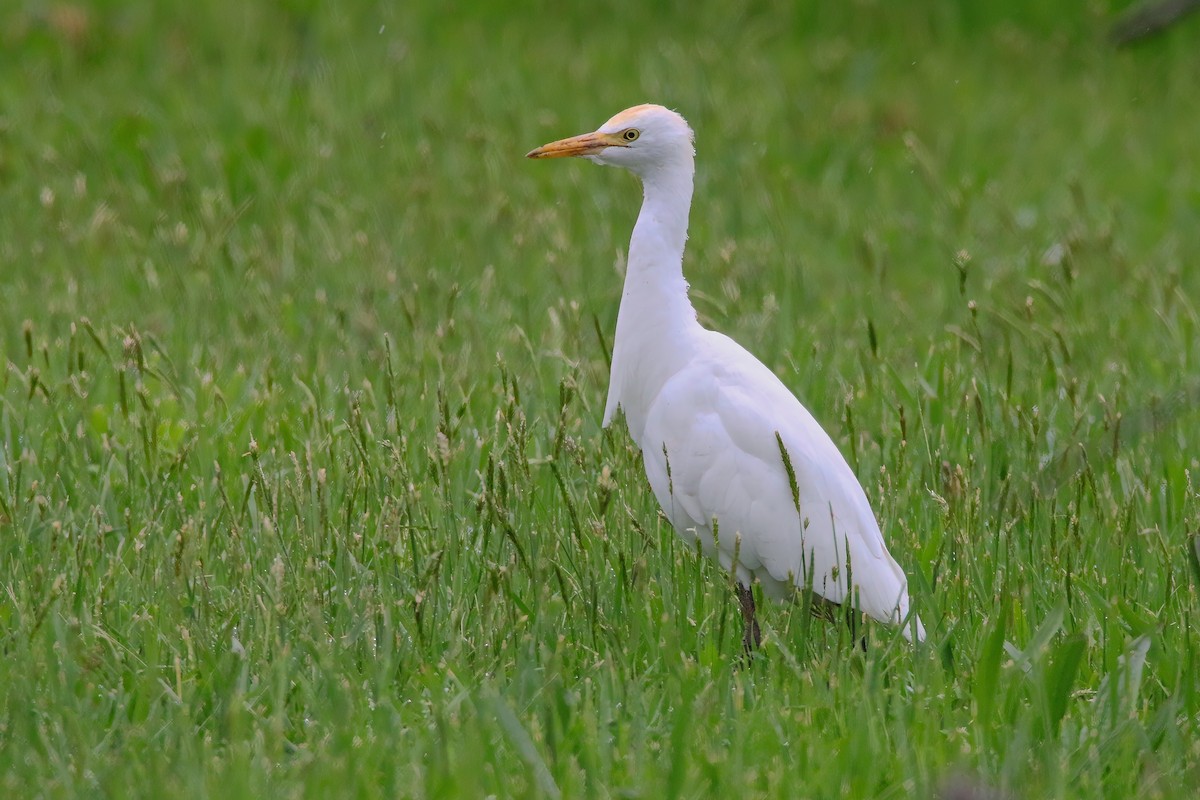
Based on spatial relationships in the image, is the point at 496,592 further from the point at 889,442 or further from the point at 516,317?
the point at 516,317

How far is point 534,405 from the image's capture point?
4926mm

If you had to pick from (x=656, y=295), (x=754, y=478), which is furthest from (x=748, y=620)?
(x=656, y=295)

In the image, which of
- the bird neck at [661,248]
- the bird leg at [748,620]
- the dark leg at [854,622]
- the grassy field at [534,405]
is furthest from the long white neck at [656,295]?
the dark leg at [854,622]

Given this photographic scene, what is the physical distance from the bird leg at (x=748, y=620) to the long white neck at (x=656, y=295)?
621mm

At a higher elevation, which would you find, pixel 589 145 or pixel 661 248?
pixel 589 145

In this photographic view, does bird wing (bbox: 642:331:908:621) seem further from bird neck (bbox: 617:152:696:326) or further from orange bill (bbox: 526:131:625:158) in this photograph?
orange bill (bbox: 526:131:625:158)

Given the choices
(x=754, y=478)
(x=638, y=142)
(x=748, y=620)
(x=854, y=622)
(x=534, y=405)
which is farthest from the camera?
(x=534, y=405)

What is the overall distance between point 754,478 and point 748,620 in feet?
1.20

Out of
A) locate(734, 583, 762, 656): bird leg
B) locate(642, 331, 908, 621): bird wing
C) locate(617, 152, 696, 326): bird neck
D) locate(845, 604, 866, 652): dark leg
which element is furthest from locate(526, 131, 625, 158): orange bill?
locate(845, 604, 866, 652): dark leg

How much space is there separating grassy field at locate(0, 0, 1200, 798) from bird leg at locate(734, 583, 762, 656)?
8 centimetres

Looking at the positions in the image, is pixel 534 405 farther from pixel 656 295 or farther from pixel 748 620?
pixel 748 620

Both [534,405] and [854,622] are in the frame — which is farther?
[534,405]

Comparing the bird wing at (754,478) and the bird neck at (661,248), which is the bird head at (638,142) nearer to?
the bird neck at (661,248)

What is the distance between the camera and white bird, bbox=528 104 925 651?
3.80 m
